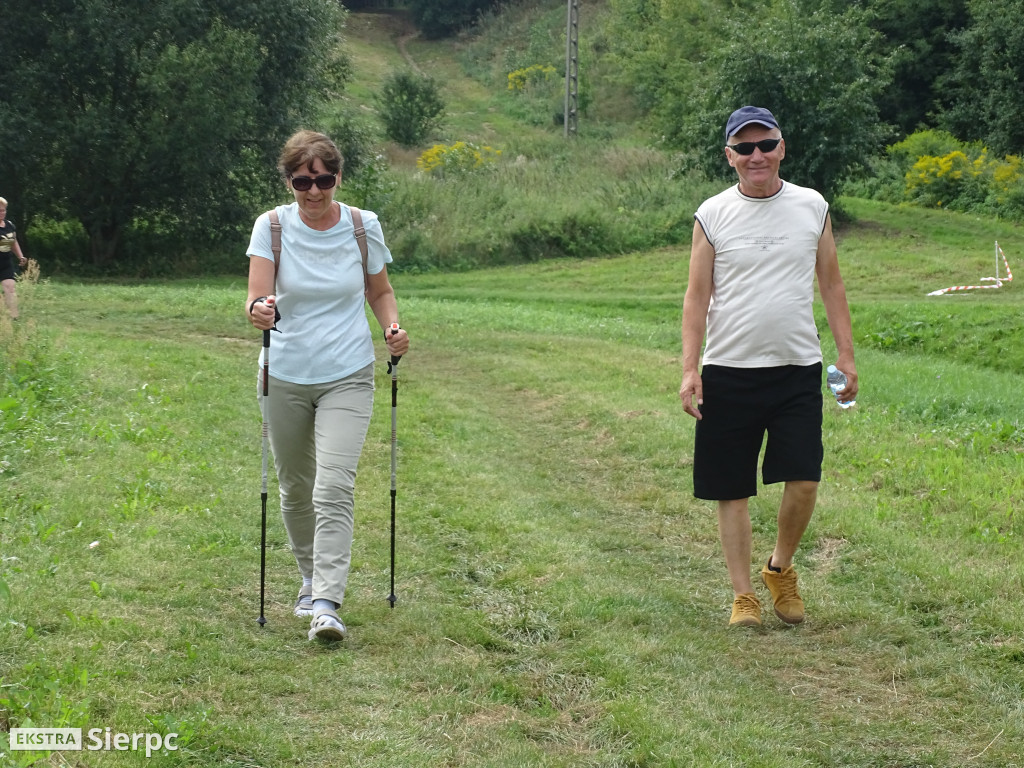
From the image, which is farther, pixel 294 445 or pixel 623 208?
pixel 623 208

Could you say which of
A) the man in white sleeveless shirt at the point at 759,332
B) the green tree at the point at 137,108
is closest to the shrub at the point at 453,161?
the green tree at the point at 137,108

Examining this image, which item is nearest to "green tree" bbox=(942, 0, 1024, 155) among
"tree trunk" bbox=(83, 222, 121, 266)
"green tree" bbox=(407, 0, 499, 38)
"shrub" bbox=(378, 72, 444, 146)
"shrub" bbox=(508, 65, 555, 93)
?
"shrub" bbox=(378, 72, 444, 146)

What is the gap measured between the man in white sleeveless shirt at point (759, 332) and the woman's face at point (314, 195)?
5.99 ft

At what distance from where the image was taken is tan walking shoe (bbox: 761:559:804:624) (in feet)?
19.7

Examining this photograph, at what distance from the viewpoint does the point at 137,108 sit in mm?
28000

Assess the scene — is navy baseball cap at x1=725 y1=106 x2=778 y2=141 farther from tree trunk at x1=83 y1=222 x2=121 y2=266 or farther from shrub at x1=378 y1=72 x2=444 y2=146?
shrub at x1=378 y1=72 x2=444 y2=146

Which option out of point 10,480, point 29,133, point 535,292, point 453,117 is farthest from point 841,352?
point 453,117

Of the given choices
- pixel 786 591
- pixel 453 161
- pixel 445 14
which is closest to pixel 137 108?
pixel 453 161

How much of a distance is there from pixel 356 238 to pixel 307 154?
0.48 metres

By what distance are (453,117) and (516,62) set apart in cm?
1138

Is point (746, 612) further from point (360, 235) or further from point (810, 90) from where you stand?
point (810, 90)

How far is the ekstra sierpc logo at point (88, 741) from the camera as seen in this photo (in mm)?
3811

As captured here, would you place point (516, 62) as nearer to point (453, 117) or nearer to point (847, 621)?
point (453, 117)

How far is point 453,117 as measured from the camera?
5831 centimetres
